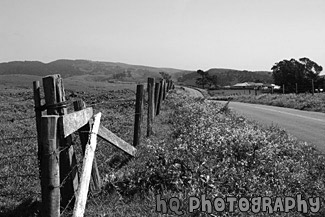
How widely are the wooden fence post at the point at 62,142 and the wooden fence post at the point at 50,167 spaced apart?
1.58ft

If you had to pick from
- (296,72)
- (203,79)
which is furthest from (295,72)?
(203,79)

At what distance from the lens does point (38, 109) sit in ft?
16.5

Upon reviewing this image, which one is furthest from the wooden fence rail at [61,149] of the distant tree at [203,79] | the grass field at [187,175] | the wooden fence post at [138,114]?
the distant tree at [203,79]

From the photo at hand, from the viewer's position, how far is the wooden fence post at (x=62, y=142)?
4.79m

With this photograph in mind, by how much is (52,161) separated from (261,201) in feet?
11.0

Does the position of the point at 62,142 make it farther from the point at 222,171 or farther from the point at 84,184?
the point at 222,171

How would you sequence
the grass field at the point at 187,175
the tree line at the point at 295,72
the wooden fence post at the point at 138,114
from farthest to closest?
1. the tree line at the point at 295,72
2. the wooden fence post at the point at 138,114
3. the grass field at the point at 187,175

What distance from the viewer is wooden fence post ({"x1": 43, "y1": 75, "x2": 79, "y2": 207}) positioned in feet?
15.7

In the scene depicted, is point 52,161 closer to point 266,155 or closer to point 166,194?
point 166,194

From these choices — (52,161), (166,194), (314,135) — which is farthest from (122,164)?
(314,135)

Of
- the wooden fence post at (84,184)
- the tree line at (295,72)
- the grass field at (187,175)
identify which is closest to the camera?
the wooden fence post at (84,184)

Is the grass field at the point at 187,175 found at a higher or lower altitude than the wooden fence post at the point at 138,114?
lower

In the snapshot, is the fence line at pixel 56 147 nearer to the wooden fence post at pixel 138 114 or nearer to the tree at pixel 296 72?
the wooden fence post at pixel 138 114

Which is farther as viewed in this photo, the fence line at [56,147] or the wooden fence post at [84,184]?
the wooden fence post at [84,184]
